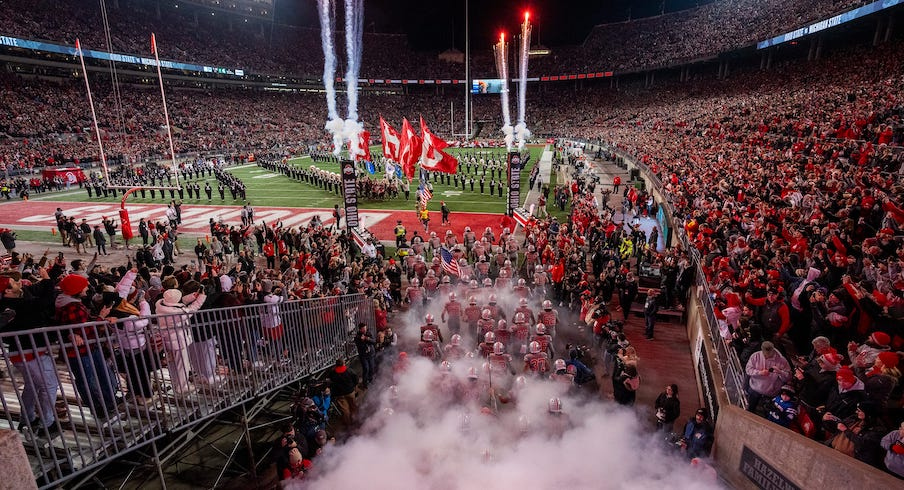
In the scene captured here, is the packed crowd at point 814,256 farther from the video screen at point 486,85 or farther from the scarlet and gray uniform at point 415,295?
the video screen at point 486,85

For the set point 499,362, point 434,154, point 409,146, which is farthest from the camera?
point 409,146

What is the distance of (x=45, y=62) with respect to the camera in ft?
171

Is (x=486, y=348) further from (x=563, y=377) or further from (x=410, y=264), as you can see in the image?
(x=410, y=264)

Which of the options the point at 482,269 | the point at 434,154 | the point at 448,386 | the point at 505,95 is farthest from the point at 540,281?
the point at 505,95

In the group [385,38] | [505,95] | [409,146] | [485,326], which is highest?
[385,38]

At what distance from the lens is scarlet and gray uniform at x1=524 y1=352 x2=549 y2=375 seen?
29.6 feet

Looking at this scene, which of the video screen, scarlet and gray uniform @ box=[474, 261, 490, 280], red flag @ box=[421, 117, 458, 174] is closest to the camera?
scarlet and gray uniform @ box=[474, 261, 490, 280]

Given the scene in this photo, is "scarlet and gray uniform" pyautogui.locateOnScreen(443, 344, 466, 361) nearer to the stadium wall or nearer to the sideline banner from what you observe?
the stadium wall

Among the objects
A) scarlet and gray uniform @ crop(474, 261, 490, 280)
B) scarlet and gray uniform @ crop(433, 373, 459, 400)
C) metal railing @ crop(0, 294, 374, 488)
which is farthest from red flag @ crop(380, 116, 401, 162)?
scarlet and gray uniform @ crop(433, 373, 459, 400)

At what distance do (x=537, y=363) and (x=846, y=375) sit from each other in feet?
15.6

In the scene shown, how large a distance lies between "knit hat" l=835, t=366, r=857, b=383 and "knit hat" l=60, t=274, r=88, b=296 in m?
8.36

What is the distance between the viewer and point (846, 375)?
5258mm

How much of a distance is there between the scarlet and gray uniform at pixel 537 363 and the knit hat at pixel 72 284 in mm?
6964

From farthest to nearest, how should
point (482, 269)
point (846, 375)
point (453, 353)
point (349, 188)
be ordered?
point (349, 188) → point (482, 269) → point (453, 353) → point (846, 375)
